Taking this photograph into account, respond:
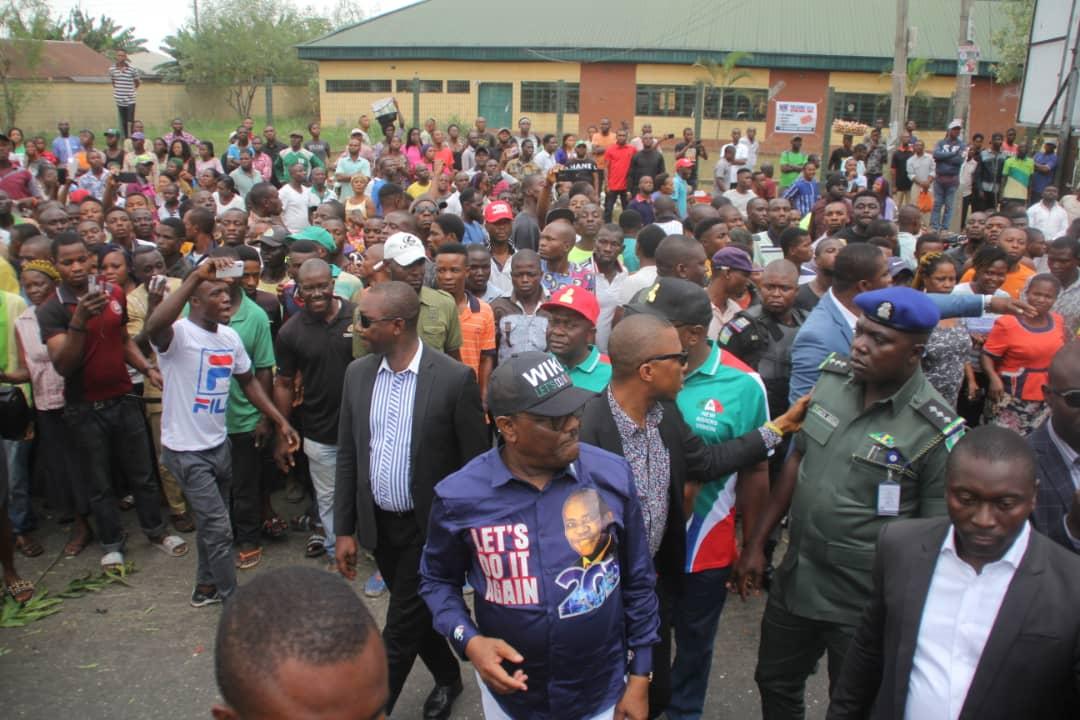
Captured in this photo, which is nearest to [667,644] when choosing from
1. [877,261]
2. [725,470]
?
[725,470]

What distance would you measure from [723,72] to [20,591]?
91.9 ft

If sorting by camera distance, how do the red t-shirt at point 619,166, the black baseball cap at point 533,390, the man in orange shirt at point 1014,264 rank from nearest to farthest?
the black baseball cap at point 533,390
the man in orange shirt at point 1014,264
the red t-shirt at point 619,166

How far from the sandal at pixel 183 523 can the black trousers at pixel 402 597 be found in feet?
8.88

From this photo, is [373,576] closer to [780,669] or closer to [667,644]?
[667,644]

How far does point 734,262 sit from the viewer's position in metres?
5.57

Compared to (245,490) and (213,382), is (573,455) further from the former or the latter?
(245,490)

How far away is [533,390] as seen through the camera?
8.91ft

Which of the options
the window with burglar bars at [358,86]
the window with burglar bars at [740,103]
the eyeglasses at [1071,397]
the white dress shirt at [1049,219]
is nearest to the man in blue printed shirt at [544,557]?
the eyeglasses at [1071,397]

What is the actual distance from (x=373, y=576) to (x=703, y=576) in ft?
8.26

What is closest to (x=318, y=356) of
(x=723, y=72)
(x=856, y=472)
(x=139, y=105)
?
(x=856, y=472)

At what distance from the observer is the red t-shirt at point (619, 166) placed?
15.8 meters

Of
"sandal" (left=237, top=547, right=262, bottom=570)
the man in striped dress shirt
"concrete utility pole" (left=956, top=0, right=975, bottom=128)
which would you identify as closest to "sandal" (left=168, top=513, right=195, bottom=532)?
"sandal" (left=237, top=547, right=262, bottom=570)

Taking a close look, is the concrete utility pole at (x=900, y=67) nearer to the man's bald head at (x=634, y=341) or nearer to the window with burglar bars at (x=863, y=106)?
the window with burglar bars at (x=863, y=106)

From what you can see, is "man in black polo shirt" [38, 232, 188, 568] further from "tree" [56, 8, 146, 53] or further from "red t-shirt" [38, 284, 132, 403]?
"tree" [56, 8, 146, 53]
